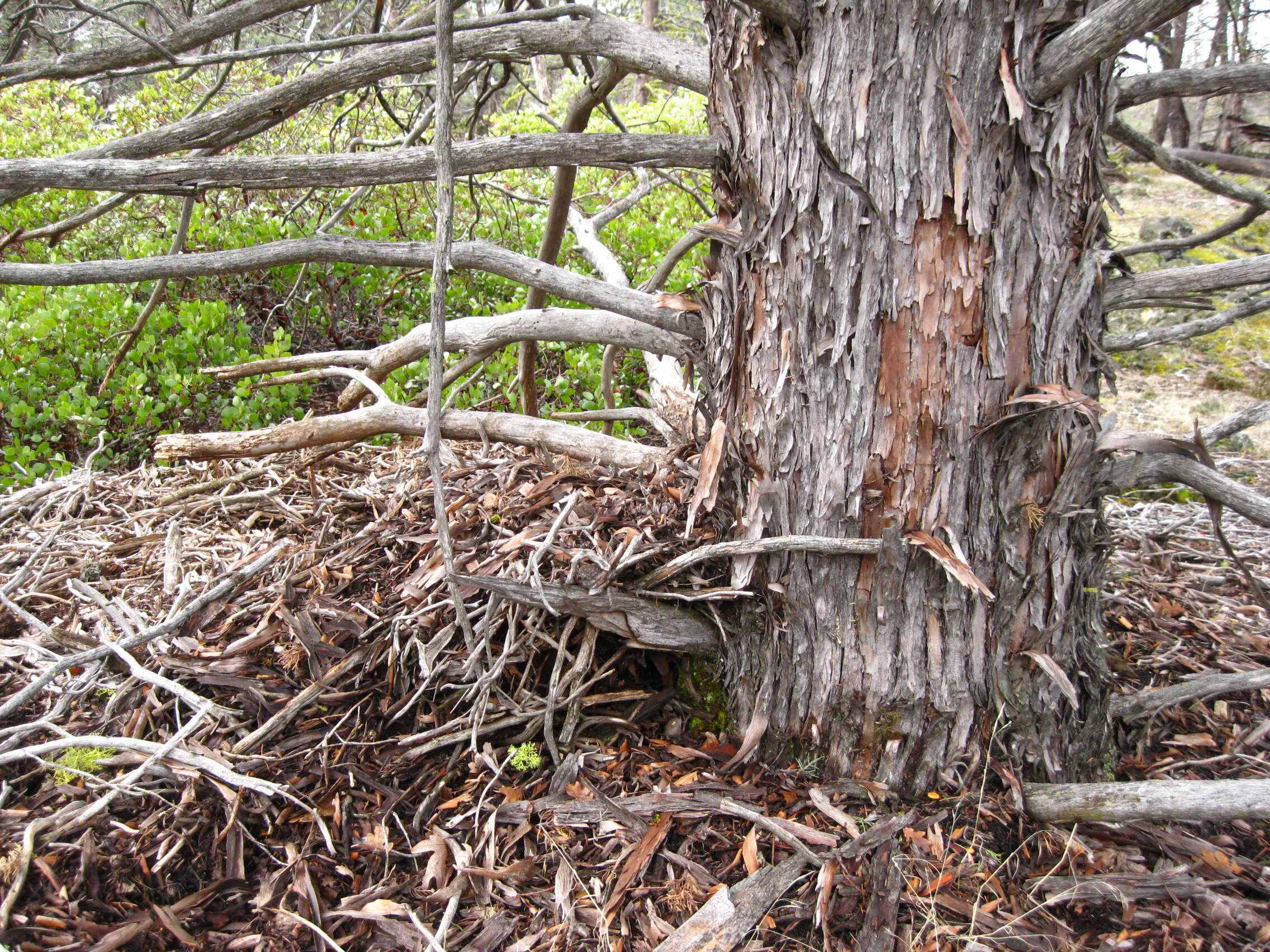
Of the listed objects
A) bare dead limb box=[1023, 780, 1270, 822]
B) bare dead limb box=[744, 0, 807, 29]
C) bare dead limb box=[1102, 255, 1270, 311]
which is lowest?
bare dead limb box=[1023, 780, 1270, 822]

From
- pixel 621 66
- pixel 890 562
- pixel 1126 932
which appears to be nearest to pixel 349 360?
pixel 621 66

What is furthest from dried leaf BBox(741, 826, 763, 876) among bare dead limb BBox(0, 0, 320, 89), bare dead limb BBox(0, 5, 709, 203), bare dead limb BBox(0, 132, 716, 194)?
bare dead limb BBox(0, 0, 320, 89)

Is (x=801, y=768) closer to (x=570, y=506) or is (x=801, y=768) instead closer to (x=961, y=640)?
(x=961, y=640)

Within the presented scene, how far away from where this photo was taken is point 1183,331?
5.65ft

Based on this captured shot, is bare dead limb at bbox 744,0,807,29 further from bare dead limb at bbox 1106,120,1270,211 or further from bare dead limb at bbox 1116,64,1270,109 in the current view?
bare dead limb at bbox 1106,120,1270,211

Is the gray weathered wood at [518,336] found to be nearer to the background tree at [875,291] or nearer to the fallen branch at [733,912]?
the background tree at [875,291]

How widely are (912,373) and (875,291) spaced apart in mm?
191

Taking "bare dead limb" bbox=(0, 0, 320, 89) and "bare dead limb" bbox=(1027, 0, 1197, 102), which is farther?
"bare dead limb" bbox=(0, 0, 320, 89)

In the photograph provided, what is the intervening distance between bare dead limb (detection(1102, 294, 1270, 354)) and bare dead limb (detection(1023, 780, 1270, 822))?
2.95 feet

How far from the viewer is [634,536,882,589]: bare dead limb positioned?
1.81m

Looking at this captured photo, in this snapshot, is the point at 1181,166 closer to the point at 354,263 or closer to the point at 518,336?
the point at 518,336

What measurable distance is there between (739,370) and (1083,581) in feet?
3.15

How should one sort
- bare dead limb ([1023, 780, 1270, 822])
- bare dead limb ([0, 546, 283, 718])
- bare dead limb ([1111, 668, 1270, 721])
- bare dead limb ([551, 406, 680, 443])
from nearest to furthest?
1. bare dead limb ([1023, 780, 1270, 822])
2. bare dead limb ([1111, 668, 1270, 721])
3. bare dead limb ([0, 546, 283, 718])
4. bare dead limb ([551, 406, 680, 443])

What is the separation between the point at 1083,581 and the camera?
6.34 ft
